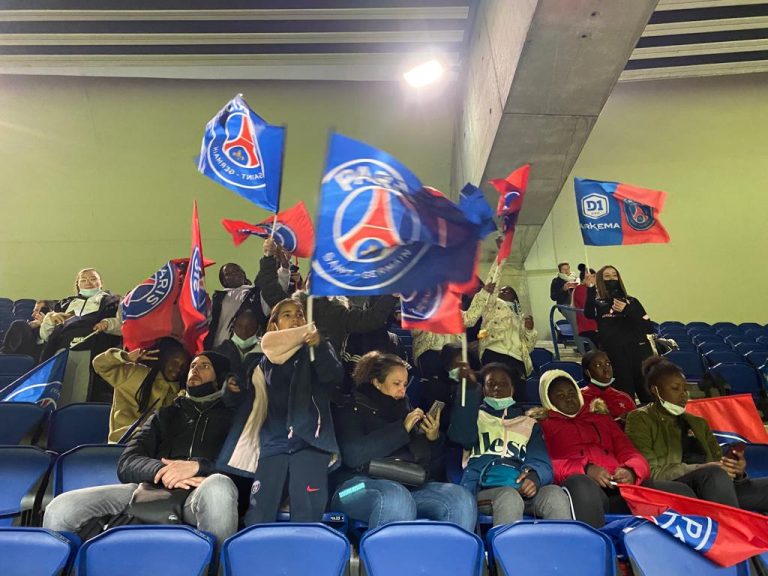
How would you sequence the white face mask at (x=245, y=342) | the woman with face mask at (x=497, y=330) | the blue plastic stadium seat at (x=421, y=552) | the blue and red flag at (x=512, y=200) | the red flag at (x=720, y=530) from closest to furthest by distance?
1. the blue plastic stadium seat at (x=421, y=552)
2. the red flag at (x=720, y=530)
3. the blue and red flag at (x=512, y=200)
4. the white face mask at (x=245, y=342)
5. the woman with face mask at (x=497, y=330)

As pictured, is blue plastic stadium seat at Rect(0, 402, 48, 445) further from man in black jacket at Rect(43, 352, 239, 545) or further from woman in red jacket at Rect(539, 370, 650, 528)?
woman in red jacket at Rect(539, 370, 650, 528)

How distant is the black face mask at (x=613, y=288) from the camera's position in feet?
14.0

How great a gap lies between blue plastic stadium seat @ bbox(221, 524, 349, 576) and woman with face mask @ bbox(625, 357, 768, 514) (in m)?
1.82

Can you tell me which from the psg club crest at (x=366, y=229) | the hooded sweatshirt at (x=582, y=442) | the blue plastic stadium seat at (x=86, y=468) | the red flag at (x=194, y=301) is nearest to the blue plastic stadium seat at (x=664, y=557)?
the hooded sweatshirt at (x=582, y=442)

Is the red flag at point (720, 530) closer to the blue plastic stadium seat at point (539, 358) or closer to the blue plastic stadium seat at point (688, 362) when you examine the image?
the blue plastic stadium seat at point (539, 358)

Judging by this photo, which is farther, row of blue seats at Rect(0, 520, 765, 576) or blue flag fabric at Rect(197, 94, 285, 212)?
blue flag fabric at Rect(197, 94, 285, 212)

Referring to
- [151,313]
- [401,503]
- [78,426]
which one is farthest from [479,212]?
[78,426]

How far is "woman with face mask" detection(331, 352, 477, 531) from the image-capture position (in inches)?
91.5

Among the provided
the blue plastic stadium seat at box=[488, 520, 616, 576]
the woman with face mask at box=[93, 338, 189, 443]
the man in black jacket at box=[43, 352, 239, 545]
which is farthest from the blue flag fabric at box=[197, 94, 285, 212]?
the blue plastic stadium seat at box=[488, 520, 616, 576]

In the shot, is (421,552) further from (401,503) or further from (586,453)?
(586,453)

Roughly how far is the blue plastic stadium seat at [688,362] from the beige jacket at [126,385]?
444cm

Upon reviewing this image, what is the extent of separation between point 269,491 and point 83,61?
921 cm

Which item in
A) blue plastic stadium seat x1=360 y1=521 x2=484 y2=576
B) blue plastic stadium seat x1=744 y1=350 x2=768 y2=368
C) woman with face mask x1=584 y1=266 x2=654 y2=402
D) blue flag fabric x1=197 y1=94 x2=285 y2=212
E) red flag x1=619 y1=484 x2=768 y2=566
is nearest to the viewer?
blue plastic stadium seat x1=360 y1=521 x2=484 y2=576

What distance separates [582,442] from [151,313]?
9.40 feet
